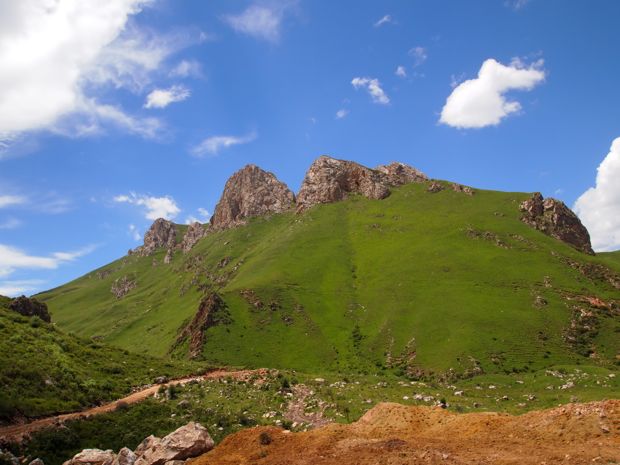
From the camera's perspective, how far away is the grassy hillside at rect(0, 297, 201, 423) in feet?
122

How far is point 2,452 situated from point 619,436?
33107 mm

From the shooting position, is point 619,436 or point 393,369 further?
point 393,369

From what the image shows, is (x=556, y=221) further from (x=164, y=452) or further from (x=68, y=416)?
(x=164, y=452)

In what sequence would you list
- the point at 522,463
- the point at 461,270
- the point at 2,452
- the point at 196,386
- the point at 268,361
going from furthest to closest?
the point at 461,270, the point at 268,361, the point at 196,386, the point at 2,452, the point at 522,463

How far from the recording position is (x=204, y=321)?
103m

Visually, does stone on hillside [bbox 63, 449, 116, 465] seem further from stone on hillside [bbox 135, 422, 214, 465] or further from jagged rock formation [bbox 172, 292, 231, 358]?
jagged rock formation [bbox 172, 292, 231, 358]

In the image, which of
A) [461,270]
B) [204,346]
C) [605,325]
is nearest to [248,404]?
[204,346]

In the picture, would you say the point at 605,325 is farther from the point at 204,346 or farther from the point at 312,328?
the point at 204,346

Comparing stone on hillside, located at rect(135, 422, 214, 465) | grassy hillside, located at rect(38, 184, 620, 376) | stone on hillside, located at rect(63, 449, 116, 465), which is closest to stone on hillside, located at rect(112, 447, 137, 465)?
stone on hillside, located at rect(135, 422, 214, 465)

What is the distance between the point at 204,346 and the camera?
316ft

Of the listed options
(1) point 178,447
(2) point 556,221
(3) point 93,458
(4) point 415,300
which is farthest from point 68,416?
(2) point 556,221

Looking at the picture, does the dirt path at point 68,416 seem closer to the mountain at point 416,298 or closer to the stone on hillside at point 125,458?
the stone on hillside at point 125,458

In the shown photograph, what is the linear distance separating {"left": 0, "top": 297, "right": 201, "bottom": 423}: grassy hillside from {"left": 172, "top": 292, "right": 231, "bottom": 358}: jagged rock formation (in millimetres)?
35654

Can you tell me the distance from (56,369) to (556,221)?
14722 centimetres
